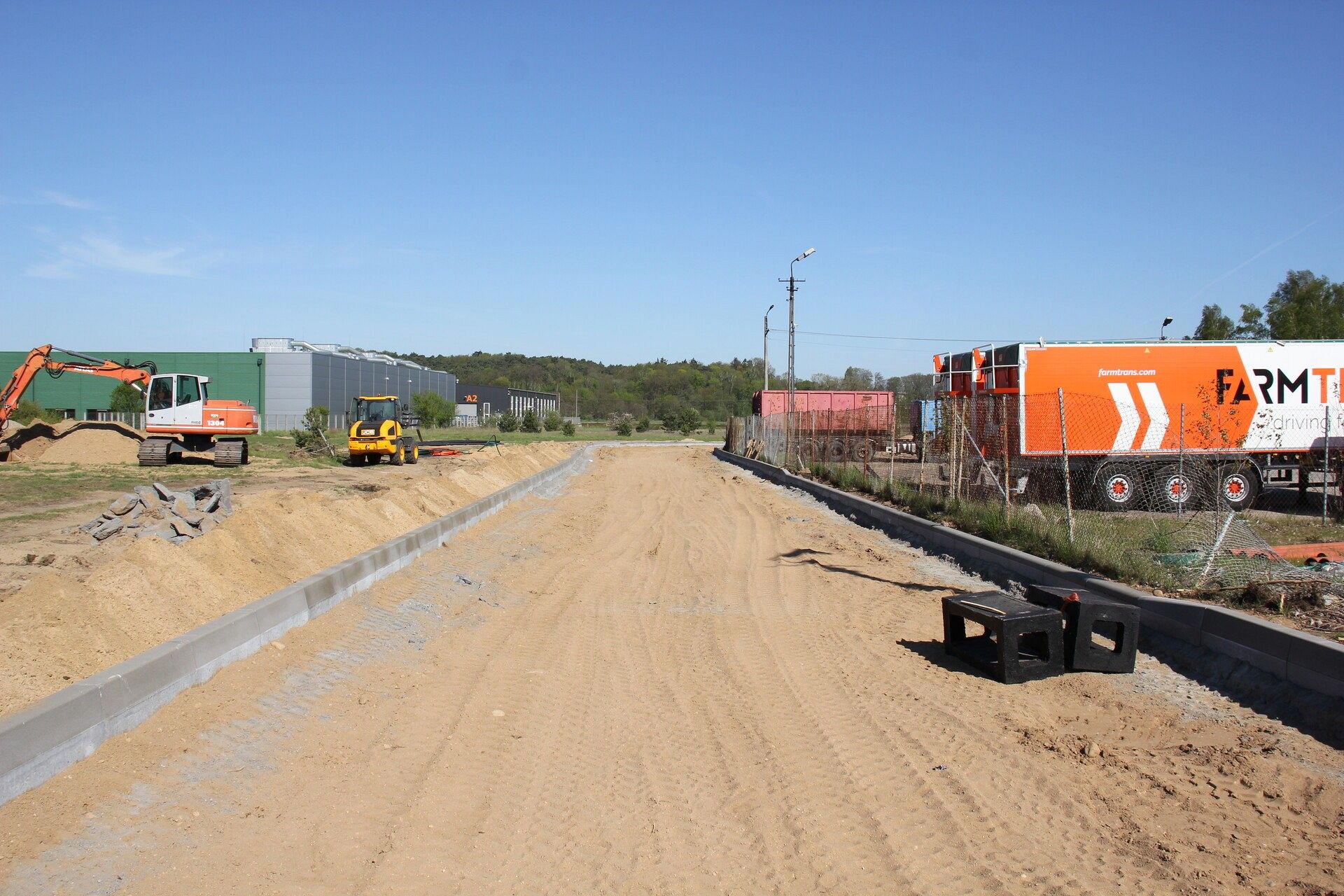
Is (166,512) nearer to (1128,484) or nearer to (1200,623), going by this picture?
(1200,623)

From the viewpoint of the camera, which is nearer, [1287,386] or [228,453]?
[1287,386]

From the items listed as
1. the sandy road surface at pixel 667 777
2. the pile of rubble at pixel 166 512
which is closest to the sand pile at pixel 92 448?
the pile of rubble at pixel 166 512

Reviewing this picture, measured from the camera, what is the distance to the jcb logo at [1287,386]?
806 inches

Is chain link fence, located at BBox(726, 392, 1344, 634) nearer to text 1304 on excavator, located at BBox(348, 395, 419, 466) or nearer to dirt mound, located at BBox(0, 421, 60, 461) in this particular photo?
text 1304 on excavator, located at BBox(348, 395, 419, 466)

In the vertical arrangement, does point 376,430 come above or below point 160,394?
below

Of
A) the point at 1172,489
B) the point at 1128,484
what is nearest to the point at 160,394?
the point at 1128,484

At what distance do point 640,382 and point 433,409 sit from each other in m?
75.7

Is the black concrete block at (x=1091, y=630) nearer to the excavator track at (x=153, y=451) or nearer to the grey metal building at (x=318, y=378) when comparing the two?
the excavator track at (x=153, y=451)

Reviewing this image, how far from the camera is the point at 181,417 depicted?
1192 inches

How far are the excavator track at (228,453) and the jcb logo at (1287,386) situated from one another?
27614mm

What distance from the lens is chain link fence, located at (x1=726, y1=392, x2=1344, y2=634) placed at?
34.7ft

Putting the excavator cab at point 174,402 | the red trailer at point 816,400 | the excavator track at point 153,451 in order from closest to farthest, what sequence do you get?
the excavator track at point 153,451 < the excavator cab at point 174,402 < the red trailer at point 816,400

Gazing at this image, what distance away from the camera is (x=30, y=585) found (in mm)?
6516

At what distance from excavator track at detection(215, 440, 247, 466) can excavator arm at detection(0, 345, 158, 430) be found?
3577mm
